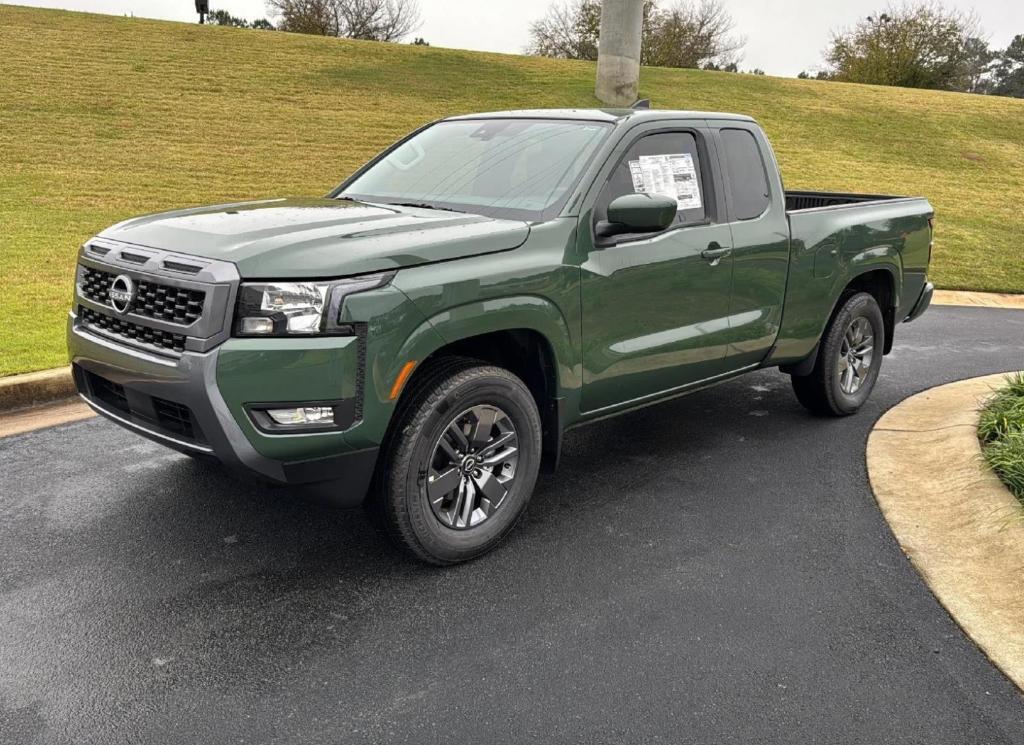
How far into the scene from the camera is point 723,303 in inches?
187

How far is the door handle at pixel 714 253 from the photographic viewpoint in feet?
15.1

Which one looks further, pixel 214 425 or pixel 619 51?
pixel 619 51

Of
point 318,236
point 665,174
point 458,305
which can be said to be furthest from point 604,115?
point 318,236

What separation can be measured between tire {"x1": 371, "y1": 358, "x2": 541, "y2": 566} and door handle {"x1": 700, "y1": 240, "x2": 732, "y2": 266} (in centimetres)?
134

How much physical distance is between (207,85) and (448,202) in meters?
20.4

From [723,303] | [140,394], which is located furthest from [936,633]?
[140,394]

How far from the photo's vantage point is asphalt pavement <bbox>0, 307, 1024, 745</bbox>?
2.85 m

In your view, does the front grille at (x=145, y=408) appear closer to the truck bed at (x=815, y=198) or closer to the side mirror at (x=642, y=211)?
the side mirror at (x=642, y=211)

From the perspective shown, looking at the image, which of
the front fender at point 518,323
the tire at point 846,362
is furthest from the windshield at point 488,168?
the tire at point 846,362

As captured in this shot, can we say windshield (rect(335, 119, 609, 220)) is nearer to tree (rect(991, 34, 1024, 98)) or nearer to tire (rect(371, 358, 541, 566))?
tire (rect(371, 358, 541, 566))

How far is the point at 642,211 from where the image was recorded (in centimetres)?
391

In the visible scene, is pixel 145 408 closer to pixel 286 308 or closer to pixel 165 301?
pixel 165 301

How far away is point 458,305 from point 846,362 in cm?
345

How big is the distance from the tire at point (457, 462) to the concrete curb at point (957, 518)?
72.1 inches
